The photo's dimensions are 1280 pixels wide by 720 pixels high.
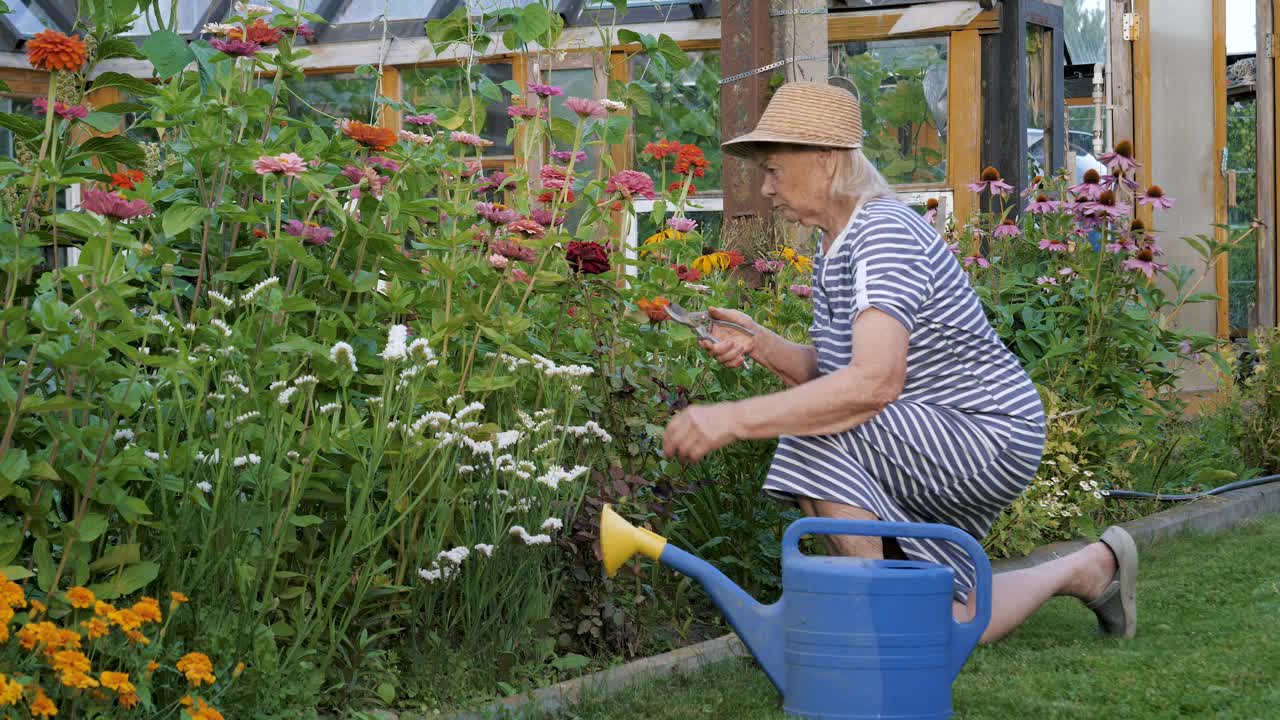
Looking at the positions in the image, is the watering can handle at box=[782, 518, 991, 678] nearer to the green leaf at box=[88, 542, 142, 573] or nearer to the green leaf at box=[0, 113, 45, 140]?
the green leaf at box=[88, 542, 142, 573]

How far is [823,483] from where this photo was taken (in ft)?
8.61

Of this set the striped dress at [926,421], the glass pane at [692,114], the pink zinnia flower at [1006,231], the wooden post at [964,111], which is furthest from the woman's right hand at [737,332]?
the glass pane at [692,114]

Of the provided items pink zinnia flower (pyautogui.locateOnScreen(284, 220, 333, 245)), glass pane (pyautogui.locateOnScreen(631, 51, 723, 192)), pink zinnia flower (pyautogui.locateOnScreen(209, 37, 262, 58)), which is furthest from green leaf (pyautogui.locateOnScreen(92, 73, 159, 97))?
glass pane (pyautogui.locateOnScreen(631, 51, 723, 192))

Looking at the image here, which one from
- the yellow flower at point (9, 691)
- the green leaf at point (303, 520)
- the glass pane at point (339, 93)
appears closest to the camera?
the yellow flower at point (9, 691)

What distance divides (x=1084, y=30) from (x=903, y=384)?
12932 millimetres

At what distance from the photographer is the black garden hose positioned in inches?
181

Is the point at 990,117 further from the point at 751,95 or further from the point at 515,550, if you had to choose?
the point at 515,550

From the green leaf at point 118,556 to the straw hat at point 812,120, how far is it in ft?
4.18

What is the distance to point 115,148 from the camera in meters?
2.41

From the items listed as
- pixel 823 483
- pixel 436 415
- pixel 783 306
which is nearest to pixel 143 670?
pixel 436 415

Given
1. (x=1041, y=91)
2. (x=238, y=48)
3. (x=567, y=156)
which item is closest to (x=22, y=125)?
(x=238, y=48)

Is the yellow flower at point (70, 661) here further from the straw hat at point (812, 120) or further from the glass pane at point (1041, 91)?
the glass pane at point (1041, 91)

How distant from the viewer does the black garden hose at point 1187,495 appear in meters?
4.59

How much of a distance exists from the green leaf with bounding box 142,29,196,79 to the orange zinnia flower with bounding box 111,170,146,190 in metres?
0.20
